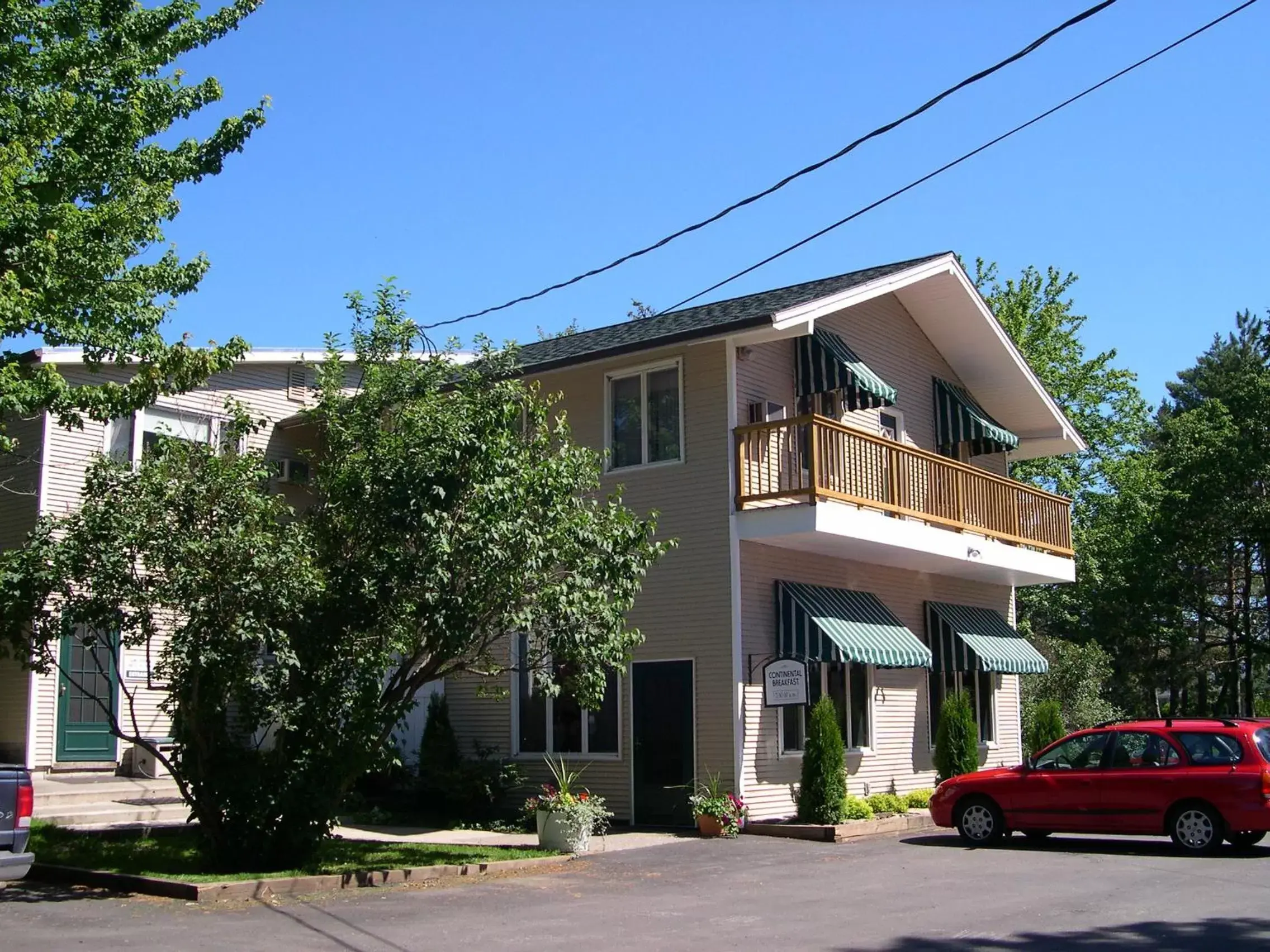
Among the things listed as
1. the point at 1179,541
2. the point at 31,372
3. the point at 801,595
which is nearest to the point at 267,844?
the point at 31,372

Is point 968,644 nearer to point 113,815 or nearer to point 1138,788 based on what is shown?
point 1138,788

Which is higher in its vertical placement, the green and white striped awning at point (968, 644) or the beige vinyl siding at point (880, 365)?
the beige vinyl siding at point (880, 365)

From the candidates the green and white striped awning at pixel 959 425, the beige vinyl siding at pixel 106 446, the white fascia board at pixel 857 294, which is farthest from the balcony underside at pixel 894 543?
the beige vinyl siding at pixel 106 446

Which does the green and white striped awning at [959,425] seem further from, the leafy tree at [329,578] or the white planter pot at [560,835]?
the white planter pot at [560,835]

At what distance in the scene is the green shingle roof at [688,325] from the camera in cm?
1827

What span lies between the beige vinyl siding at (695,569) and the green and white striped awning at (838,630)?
3.25 feet

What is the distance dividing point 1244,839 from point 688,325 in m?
10.2

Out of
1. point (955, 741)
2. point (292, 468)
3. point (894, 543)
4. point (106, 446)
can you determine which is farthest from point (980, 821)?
point (106, 446)

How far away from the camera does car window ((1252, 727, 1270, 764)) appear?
47.6ft

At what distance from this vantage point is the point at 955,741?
66.9 feet

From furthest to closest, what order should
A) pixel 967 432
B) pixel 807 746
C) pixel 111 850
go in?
pixel 967 432 → pixel 807 746 → pixel 111 850

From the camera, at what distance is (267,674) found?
1267cm

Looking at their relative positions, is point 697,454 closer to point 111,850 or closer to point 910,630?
point 910,630

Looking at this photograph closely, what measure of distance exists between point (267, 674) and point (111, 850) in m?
3.09
